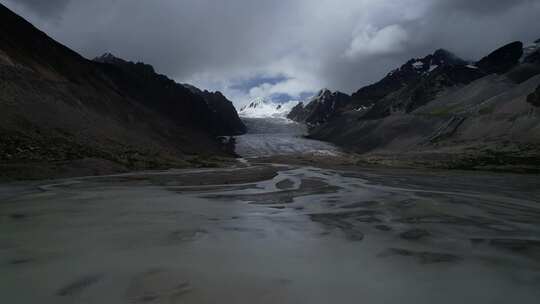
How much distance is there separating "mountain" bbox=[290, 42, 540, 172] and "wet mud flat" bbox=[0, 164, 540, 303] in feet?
102

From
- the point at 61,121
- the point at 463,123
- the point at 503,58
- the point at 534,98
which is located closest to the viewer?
the point at 61,121

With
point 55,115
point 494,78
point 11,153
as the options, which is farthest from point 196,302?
point 494,78

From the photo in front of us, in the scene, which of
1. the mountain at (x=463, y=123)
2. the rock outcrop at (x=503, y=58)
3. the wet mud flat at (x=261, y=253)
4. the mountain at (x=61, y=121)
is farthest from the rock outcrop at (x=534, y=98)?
the rock outcrop at (x=503, y=58)

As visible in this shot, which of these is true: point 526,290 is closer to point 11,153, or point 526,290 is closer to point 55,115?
point 11,153

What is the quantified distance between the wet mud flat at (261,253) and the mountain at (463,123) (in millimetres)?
31029

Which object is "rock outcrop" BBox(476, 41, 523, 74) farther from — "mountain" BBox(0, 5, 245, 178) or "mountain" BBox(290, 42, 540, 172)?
"mountain" BBox(0, 5, 245, 178)

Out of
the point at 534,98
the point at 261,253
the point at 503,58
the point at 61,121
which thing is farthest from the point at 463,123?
the point at 503,58

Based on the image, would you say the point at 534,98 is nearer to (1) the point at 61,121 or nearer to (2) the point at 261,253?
(2) the point at 261,253

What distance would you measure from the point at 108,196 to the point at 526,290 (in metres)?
13.1

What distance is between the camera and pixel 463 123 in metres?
72.7

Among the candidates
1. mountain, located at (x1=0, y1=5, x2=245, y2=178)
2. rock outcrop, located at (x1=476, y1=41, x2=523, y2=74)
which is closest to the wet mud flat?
mountain, located at (x1=0, y1=5, x2=245, y2=178)

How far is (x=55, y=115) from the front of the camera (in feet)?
106

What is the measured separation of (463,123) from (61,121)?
7536 cm

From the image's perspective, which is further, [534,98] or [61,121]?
[534,98]
